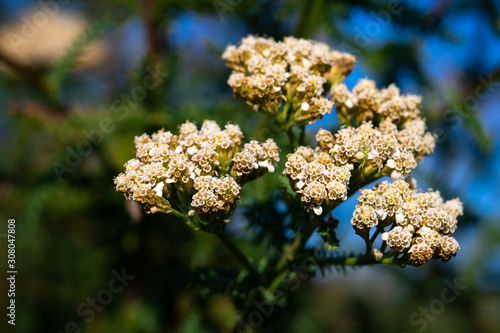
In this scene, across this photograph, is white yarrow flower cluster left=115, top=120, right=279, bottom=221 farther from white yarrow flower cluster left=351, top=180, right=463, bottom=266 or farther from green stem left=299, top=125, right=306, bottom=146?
white yarrow flower cluster left=351, top=180, right=463, bottom=266

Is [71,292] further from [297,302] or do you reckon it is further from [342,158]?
[342,158]

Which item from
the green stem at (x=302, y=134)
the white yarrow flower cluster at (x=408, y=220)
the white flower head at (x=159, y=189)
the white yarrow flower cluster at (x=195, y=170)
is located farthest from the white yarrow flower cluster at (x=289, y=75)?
the white flower head at (x=159, y=189)

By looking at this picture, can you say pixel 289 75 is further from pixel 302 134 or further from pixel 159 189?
pixel 159 189

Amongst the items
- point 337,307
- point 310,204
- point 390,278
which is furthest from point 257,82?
point 337,307

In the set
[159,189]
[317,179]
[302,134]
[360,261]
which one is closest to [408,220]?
[360,261]

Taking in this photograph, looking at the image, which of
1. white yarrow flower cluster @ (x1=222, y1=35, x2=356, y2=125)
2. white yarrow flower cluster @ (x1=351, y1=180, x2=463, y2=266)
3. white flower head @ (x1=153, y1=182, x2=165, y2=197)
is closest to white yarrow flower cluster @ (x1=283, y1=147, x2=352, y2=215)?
white yarrow flower cluster @ (x1=351, y1=180, x2=463, y2=266)

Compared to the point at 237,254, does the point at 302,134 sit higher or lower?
higher

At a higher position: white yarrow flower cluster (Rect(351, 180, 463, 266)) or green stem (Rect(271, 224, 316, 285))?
white yarrow flower cluster (Rect(351, 180, 463, 266))

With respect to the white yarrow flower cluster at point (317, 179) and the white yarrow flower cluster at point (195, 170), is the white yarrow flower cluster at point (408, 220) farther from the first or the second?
the white yarrow flower cluster at point (195, 170)
